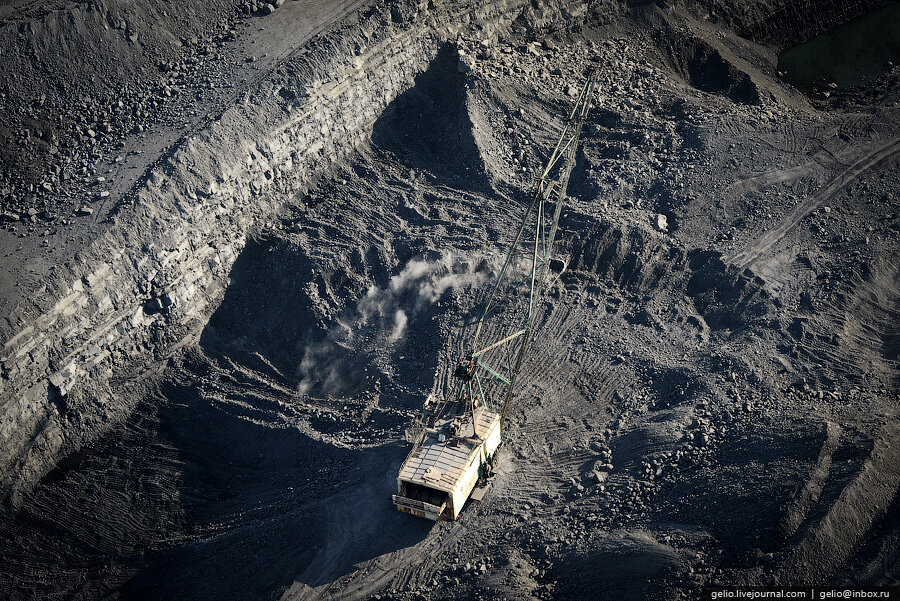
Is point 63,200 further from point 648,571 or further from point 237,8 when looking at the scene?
point 648,571

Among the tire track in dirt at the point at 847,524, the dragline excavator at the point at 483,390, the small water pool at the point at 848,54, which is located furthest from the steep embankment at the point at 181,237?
the tire track in dirt at the point at 847,524

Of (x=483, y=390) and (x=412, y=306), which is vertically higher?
(x=412, y=306)

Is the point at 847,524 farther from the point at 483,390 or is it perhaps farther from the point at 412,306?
the point at 412,306

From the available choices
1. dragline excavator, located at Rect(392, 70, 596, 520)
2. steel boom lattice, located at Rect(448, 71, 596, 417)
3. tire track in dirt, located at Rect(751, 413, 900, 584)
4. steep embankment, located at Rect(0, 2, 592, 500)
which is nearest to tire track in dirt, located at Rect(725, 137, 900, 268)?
steel boom lattice, located at Rect(448, 71, 596, 417)

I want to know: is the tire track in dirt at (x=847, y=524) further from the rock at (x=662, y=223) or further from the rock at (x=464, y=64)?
the rock at (x=464, y=64)

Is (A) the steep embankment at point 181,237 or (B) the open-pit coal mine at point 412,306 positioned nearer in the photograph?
(B) the open-pit coal mine at point 412,306

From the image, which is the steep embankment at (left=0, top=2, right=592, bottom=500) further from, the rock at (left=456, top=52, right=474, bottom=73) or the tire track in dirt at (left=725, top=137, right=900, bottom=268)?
the tire track in dirt at (left=725, top=137, right=900, bottom=268)

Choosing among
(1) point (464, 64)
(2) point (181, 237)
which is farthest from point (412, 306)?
(1) point (464, 64)
